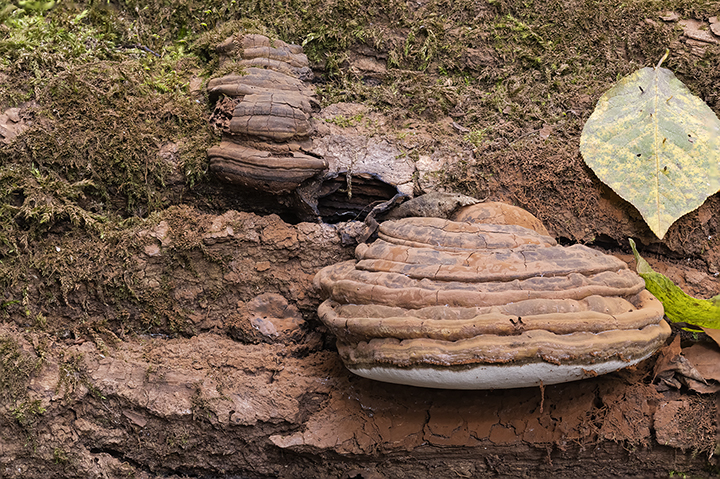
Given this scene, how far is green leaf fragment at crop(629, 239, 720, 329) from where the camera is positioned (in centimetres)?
267

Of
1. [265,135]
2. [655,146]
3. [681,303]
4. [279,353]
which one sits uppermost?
[655,146]

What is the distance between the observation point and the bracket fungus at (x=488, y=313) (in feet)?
6.80

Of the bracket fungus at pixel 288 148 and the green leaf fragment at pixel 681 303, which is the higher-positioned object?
the bracket fungus at pixel 288 148

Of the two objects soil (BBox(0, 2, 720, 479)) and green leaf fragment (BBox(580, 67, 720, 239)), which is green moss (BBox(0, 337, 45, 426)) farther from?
green leaf fragment (BBox(580, 67, 720, 239))

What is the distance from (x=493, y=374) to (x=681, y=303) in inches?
48.5

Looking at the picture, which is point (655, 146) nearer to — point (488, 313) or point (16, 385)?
point (488, 313)

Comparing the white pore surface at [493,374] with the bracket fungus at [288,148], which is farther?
the bracket fungus at [288,148]

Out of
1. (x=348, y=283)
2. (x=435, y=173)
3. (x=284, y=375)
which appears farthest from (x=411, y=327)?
(x=435, y=173)

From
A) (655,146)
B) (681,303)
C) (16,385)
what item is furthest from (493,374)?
(16,385)

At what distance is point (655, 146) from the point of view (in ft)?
10.00

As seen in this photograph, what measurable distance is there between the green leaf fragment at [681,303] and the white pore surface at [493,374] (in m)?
0.68

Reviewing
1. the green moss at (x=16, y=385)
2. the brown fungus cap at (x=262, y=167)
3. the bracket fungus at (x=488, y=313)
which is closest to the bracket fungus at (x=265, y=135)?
the brown fungus cap at (x=262, y=167)

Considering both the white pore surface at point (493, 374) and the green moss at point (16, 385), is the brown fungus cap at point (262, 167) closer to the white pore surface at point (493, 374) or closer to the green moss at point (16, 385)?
the white pore surface at point (493, 374)

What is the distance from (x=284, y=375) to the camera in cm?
282
